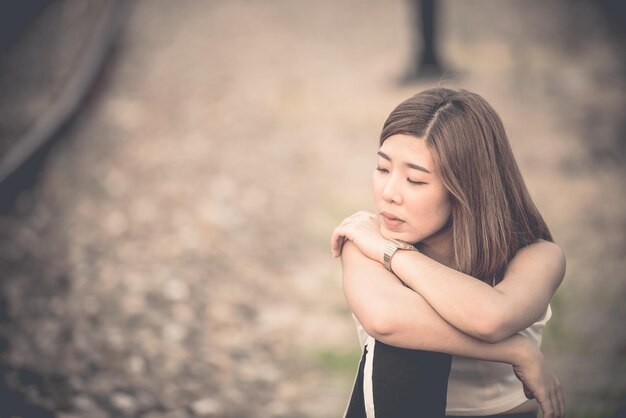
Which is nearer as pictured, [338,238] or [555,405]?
[555,405]

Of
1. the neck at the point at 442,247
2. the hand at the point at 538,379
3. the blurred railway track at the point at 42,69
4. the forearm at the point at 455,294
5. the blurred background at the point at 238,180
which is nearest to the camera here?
the forearm at the point at 455,294

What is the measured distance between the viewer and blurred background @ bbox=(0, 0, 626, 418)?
4.26 metres

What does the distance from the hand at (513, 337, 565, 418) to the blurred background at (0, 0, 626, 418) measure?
1.91m

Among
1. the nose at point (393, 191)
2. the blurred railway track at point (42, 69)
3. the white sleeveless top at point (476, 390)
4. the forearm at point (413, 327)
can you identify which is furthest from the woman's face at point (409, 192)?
the blurred railway track at point (42, 69)

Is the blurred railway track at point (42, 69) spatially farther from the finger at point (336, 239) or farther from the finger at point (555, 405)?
the finger at point (555, 405)

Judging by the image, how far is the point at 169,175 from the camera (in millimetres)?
7230

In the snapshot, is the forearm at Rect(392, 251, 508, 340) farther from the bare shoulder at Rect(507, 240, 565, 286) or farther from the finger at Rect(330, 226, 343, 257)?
the finger at Rect(330, 226, 343, 257)

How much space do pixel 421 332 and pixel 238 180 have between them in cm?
565

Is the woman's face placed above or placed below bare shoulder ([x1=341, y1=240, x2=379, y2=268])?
above

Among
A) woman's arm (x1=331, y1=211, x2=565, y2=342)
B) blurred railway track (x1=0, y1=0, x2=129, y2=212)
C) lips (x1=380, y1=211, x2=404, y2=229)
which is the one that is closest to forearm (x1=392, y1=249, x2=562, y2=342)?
woman's arm (x1=331, y1=211, x2=565, y2=342)

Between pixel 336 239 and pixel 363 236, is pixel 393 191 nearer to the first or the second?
pixel 363 236

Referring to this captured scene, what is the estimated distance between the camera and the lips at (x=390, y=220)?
6.84 feet

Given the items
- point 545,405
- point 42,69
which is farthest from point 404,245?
point 42,69

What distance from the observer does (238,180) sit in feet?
24.1
